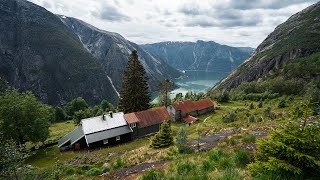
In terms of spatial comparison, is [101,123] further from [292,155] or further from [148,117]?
[292,155]

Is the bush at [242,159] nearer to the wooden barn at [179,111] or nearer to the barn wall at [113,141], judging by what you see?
the barn wall at [113,141]

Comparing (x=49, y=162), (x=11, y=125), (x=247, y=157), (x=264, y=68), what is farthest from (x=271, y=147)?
(x=264, y=68)

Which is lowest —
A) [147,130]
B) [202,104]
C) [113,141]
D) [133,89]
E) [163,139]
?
[113,141]

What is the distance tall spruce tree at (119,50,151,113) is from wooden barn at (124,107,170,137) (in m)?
7.55

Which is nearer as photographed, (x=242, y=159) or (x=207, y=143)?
(x=242, y=159)

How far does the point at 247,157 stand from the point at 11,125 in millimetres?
44288

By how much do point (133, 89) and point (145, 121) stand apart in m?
11.5

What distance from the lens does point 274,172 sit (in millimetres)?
7352

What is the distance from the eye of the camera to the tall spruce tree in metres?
65.2

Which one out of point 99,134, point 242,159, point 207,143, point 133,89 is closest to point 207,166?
point 242,159

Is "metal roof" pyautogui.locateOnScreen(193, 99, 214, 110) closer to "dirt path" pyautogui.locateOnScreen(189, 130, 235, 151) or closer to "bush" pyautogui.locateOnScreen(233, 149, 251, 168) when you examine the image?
"dirt path" pyautogui.locateOnScreen(189, 130, 235, 151)

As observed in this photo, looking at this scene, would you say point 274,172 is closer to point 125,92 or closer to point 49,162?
point 49,162

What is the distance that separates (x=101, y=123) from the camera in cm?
5259

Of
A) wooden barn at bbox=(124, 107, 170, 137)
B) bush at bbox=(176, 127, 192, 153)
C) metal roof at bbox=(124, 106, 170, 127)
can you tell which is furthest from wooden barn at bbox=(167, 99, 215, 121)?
bush at bbox=(176, 127, 192, 153)
